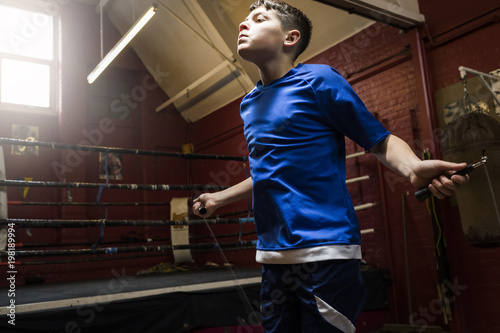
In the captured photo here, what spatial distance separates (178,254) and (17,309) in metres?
3.50

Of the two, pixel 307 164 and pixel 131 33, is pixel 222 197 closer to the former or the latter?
pixel 307 164

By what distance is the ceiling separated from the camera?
16.1 feet

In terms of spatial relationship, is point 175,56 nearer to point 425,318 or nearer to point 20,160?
point 20,160

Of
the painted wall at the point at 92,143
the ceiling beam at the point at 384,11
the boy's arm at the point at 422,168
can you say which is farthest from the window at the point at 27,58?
the boy's arm at the point at 422,168

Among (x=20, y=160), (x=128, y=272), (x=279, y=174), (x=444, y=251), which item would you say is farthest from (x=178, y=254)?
(x=279, y=174)

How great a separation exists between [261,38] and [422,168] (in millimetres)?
554

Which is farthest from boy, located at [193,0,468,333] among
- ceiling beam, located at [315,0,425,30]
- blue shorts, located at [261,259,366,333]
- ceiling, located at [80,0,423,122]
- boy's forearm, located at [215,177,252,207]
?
ceiling, located at [80,0,423,122]

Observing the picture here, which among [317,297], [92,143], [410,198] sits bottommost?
[317,297]

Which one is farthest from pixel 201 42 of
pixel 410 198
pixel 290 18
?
pixel 290 18

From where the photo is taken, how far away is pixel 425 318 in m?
3.75

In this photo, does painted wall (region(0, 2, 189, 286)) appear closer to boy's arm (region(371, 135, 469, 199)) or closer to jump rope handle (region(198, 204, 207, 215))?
jump rope handle (region(198, 204, 207, 215))

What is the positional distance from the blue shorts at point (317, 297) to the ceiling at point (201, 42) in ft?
12.8

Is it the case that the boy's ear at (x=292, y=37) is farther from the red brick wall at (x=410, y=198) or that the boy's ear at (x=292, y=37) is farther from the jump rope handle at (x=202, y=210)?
the red brick wall at (x=410, y=198)

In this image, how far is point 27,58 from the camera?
250 inches
